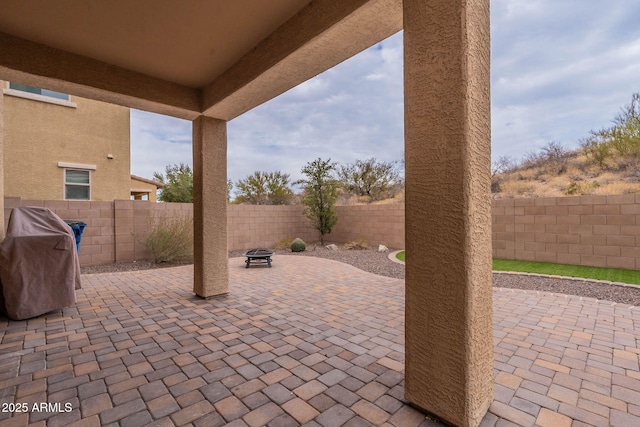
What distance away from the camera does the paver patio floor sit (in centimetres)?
177

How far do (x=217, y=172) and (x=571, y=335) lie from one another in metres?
4.68

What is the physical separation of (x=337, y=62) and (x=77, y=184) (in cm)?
1122

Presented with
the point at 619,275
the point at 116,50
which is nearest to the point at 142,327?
the point at 116,50

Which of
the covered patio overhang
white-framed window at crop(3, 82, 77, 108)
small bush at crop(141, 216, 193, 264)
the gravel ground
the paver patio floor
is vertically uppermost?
white-framed window at crop(3, 82, 77, 108)

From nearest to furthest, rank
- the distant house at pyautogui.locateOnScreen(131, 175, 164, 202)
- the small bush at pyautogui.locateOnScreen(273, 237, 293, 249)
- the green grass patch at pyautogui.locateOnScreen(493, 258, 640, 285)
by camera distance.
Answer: the green grass patch at pyautogui.locateOnScreen(493, 258, 640, 285)
the small bush at pyautogui.locateOnScreen(273, 237, 293, 249)
the distant house at pyautogui.locateOnScreen(131, 175, 164, 202)

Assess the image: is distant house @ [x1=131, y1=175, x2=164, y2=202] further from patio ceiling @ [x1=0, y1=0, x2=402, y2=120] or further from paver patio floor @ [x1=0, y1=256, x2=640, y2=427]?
patio ceiling @ [x1=0, y1=0, x2=402, y2=120]

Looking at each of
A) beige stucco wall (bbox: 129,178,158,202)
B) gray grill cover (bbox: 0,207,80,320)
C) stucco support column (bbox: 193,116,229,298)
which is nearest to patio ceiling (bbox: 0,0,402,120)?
stucco support column (bbox: 193,116,229,298)

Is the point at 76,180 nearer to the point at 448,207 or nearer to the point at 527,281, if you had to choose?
the point at 448,207

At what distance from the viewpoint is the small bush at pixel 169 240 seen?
24.1 ft

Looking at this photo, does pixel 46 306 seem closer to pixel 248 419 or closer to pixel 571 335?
pixel 248 419

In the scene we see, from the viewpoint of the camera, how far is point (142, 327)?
317 centimetres

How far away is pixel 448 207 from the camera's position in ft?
5.16

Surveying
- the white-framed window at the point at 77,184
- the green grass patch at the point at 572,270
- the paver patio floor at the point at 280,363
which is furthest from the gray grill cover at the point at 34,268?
the green grass patch at the point at 572,270

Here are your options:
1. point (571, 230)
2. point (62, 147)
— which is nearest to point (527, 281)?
point (571, 230)
